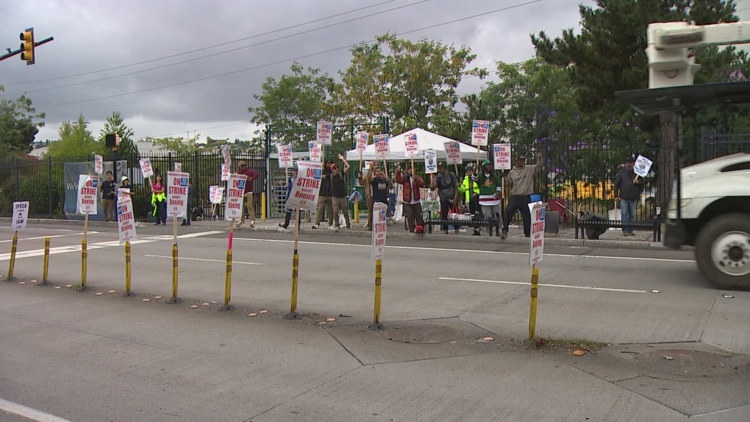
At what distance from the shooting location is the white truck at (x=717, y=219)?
915cm

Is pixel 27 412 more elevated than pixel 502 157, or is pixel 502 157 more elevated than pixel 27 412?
pixel 502 157

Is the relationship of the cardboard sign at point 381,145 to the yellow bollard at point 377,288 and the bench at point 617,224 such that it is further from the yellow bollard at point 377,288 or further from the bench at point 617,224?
the yellow bollard at point 377,288

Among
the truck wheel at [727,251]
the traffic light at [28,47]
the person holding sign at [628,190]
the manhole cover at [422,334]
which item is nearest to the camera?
the manhole cover at [422,334]

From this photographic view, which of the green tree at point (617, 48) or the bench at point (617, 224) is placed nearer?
the bench at point (617, 224)

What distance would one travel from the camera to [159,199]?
23.6 metres

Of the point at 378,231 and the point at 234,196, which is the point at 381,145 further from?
the point at 378,231

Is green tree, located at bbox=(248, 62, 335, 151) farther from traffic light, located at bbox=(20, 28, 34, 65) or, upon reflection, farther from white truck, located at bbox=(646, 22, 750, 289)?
white truck, located at bbox=(646, 22, 750, 289)

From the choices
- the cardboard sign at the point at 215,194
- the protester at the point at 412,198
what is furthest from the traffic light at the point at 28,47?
the protester at the point at 412,198

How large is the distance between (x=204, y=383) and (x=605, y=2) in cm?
1657

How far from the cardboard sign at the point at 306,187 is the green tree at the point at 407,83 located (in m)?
30.3

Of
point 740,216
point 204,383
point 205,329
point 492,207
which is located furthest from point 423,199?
point 204,383

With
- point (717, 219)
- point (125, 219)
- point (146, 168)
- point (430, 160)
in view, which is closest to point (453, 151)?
point (430, 160)

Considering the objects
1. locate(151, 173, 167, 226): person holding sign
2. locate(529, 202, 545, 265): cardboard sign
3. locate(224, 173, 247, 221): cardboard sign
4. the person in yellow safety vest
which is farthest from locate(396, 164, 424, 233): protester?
locate(529, 202, 545, 265): cardboard sign

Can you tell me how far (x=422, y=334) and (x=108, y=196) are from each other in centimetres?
2136
